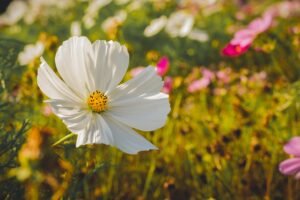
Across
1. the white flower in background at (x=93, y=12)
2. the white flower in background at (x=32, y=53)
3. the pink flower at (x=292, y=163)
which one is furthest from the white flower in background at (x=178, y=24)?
the pink flower at (x=292, y=163)

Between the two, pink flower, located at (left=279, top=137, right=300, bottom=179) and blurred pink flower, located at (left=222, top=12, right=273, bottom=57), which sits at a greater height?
blurred pink flower, located at (left=222, top=12, right=273, bottom=57)

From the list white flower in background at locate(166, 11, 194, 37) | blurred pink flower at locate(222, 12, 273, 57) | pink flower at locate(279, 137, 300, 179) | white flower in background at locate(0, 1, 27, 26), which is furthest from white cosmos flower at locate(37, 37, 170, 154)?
white flower in background at locate(0, 1, 27, 26)

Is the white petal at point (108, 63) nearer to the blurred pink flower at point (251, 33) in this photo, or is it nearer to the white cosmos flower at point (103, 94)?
the white cosmos flower at point (103, 94)

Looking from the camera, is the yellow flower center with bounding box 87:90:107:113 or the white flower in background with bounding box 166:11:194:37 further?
the white flower in background with bounding box 166:11:194:37

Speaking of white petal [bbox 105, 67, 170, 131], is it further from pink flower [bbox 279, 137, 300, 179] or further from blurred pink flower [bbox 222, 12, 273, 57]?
blurred pink flower [bbox 222, 12, 273, 57]

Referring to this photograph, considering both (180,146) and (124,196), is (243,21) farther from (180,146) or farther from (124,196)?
(124,196)

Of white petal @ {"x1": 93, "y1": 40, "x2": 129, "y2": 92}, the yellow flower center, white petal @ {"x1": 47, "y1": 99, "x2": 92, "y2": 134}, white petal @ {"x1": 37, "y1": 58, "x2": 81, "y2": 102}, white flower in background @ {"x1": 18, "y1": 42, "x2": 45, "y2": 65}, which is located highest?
white flower in background @ {"x1": 18, "y1": 42, "x2": 45, "y2": 65}

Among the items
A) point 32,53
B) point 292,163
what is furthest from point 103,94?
point 32,53
